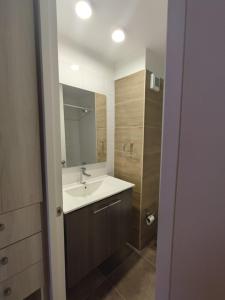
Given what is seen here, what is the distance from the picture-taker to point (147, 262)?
1.67m

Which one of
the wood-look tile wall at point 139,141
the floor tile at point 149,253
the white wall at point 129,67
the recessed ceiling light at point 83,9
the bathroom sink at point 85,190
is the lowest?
the floor tile at point 149,253

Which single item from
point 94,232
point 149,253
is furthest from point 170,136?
point 149,253

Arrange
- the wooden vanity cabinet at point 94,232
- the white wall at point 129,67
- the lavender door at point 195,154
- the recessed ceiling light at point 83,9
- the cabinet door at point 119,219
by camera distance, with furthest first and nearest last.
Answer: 1. the white wall at point 129,67
2. the cabinet door at point 119,219
3. the wooden vanity cabinet at point 94,232
4. the recessed ceiling light at point 83,9
5. the lavender door at point 195,154

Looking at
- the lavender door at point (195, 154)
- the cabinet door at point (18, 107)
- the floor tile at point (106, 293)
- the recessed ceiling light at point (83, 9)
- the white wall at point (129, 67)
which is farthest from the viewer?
the white wall at point (129, 67)

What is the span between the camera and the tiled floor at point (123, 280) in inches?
52.0

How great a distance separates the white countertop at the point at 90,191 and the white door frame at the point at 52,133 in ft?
0.77

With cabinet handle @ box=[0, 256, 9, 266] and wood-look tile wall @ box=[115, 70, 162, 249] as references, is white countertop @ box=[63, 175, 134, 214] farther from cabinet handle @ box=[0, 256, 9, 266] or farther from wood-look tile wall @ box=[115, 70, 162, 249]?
cabinet handle @ box=[0, 256, 9, 266]

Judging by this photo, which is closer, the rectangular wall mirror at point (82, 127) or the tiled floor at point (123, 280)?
the tiled floor at point (123, 280)

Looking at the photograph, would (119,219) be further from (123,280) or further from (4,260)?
(4,260)

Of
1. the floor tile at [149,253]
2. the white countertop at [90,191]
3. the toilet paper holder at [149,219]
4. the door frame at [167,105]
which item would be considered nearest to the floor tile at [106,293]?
the floor tile at [149,253]

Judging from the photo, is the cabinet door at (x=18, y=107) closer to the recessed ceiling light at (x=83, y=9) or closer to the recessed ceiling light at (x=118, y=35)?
the recessed ceiling light at (x=83, y=9)

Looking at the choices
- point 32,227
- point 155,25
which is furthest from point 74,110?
point 32,227

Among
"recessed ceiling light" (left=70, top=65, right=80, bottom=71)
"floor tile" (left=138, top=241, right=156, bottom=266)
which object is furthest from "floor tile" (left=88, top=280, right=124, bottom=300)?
"recessed ceiling light" (left=70, top=65, right=80, bottom=71)

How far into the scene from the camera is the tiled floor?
1321 millimetres
